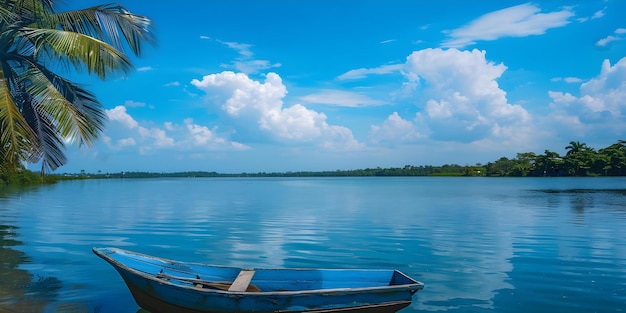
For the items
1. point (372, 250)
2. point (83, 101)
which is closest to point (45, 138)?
point (83, 101)

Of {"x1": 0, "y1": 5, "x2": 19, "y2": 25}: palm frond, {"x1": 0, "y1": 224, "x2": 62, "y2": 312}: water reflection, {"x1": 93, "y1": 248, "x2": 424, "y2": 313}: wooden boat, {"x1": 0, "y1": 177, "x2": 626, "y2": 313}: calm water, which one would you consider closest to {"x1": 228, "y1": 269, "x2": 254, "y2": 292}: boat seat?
{"x1": 93, "y1": 248, "x2": 424, "y2": 313}: wooden boat

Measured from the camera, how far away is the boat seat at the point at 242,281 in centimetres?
787

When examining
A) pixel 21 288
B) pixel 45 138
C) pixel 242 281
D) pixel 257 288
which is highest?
pixel 45 138

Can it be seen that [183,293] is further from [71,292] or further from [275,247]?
[275,247]

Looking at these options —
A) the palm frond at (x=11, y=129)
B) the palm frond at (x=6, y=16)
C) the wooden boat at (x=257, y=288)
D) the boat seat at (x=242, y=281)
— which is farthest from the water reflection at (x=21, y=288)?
the palm frond at (x=6, y=16)

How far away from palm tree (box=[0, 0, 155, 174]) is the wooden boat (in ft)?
12.9

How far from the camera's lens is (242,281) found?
8.27 m

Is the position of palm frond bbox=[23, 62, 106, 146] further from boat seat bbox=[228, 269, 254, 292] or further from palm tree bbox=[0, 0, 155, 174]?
boat seat bbox=[228, 269, 254, 292]

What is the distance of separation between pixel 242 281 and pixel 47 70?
8351 mm

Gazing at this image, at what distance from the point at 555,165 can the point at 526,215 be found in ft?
305

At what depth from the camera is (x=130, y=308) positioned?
9.38 metres

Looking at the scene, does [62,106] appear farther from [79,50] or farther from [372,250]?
[372,250]

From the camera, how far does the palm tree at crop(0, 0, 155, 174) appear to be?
35.3 ft

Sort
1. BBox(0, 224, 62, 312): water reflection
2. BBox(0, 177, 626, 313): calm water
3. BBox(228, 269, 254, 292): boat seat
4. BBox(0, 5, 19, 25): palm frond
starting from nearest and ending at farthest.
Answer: BBox(228, 269, 254, 292): boat seat < BBox(0, 224, 62, 312): water reflection < BBox(0, 177, 626, 313): calm water < BBox(0, 5, 19, 25): palm frond
